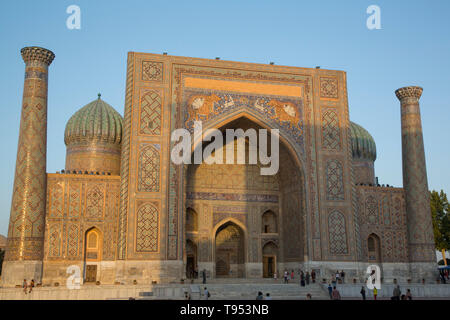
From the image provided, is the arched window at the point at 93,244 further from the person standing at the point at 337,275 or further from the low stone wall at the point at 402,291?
the person standing at the point at 337,275

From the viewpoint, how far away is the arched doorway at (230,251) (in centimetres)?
1435

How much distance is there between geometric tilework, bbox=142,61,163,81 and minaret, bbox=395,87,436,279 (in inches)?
280

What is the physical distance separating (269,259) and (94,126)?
6913mm

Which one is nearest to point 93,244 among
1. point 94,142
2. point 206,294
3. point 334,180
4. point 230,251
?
point 206,294

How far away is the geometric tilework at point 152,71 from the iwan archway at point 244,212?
90.2 inches

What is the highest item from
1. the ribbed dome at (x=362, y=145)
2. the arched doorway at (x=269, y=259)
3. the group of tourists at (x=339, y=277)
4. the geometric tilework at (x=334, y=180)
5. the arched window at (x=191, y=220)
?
the ribbed dome at (x=362, y=145)

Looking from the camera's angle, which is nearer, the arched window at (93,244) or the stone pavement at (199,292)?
the stone pavement at (199,292)

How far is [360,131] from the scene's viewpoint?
59.9ft

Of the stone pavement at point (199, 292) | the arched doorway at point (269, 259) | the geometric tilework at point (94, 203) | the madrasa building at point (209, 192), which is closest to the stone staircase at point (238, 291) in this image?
the stone pavement at point (199, 292)

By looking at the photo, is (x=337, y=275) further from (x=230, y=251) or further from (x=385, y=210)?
(x=230, y=251)

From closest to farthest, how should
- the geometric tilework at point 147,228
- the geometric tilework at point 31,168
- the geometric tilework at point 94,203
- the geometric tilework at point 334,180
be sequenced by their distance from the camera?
1. the geometric tilework at point 31,168
2. the geometric tilework at point 147,228
3. the geometric tilework at point 94,203
4. the geometric tilework at point 334,180

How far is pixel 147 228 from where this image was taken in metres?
11.8

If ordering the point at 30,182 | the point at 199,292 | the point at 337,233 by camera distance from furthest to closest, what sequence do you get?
1. the point at 337,233
2. the point at 30,182
3. the point at 199,292

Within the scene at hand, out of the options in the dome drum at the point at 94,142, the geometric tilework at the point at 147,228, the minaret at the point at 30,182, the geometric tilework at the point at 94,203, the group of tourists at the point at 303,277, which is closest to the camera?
the minaret at the point at 30,182
